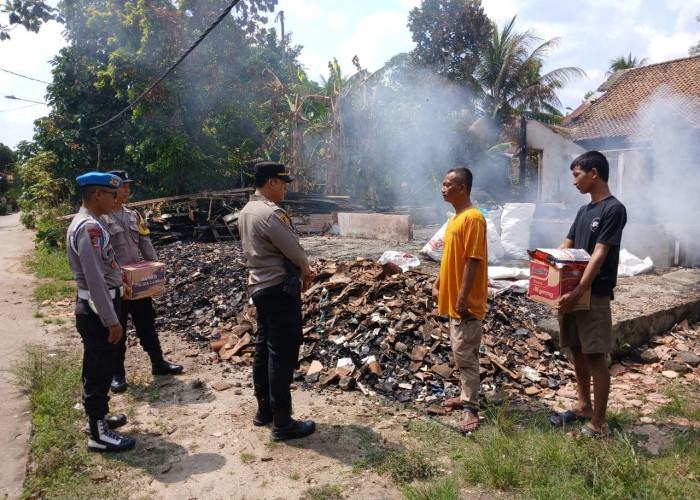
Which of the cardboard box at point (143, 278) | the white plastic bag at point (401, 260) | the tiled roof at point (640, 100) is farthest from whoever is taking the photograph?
the tiled roof at point (640, 100)

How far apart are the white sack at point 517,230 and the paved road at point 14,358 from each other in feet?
23.2

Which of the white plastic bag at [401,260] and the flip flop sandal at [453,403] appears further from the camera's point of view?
the white plastic bag at [401,260]

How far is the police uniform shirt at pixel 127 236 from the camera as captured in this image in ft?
14.3

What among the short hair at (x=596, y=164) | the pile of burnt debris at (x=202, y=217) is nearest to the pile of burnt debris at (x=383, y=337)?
the short hair at (x=596, y=164)

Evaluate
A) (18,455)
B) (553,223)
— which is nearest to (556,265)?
(18,455)

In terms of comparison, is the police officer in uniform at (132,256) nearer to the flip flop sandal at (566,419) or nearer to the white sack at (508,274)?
the flip flop sandal at (566,419)

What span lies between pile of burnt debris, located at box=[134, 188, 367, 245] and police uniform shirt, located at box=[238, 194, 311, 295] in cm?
994

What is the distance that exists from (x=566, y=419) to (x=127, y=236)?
162 inches

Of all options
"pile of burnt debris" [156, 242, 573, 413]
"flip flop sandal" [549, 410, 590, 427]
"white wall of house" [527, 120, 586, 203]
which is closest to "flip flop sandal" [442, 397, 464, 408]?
"pile of burnt debris" [156, 242, 573, 413]

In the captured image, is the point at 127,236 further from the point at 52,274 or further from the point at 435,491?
the point at 52,274

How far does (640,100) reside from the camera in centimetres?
1859

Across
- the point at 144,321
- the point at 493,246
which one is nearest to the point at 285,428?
the point at 144,321

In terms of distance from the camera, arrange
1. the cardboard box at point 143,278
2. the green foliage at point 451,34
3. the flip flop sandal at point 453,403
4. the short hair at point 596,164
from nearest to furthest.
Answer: the short hair at point 596,164 < the flip flop sandal at point 453,403 < the cardboard box at point 143,278 < the green foliage at point 451,34

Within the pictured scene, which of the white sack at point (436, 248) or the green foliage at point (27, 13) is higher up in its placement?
the green foliage at point (27, 13)
